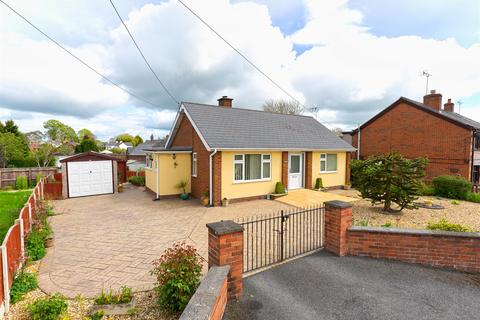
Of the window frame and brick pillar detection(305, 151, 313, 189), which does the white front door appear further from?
the window frame

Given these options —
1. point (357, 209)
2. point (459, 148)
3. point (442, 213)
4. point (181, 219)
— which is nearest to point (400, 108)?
point (459, 148)

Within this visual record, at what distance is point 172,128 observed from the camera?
51.4ft

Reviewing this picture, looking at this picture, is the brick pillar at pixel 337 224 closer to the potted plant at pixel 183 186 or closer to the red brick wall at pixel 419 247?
the red brick wall at pixel 419 247

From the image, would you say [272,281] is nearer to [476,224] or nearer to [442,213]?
[476,224]

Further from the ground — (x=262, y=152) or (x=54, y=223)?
(x=262, y=152)

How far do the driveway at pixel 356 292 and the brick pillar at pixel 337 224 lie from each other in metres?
0.32

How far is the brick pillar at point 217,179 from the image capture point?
11242mm

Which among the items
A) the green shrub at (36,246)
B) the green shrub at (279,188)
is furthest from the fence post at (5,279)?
the green shrub at (279,188)

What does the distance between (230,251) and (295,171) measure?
1124 cm

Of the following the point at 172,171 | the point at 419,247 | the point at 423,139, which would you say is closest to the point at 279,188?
the point at 172,171

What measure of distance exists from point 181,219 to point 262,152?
5.59 m

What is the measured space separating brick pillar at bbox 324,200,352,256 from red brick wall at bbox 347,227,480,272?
188 mm

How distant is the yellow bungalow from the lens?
11703mm

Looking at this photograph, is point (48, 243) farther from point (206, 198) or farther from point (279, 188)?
point (279, 188)
